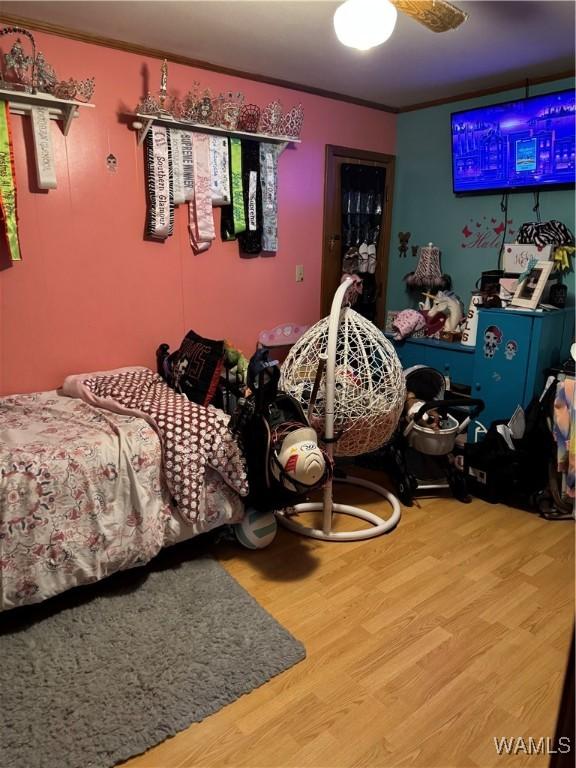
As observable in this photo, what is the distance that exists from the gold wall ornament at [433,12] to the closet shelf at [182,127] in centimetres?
138

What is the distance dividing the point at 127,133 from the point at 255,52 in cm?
84

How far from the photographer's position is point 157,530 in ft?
7.39

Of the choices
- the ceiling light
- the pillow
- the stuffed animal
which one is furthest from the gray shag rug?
the ceiling light

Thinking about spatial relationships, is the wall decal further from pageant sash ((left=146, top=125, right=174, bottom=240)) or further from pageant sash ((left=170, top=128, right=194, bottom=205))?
pageant sash ((left=146, top=125, right=174, bottom=240))

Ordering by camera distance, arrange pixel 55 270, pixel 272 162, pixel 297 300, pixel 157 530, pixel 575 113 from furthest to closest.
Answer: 1. pixel 297 300
2. pixel 272 162
3. pixel 575 113
4. pixel 55 270
5. pixel 157 530

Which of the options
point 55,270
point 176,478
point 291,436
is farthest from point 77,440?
point 55,270

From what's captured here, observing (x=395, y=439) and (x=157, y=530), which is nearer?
(x=157, y=530)

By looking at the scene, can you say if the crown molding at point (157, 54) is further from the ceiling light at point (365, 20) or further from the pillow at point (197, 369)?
the pillow at point (197, 369)

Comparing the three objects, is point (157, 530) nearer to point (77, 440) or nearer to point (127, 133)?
point (77, 440)

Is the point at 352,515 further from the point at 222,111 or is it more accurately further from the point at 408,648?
the point at 222,111

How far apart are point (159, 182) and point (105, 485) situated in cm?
180

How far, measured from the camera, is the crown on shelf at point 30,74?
245cm

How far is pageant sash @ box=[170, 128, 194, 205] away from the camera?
3076 mm

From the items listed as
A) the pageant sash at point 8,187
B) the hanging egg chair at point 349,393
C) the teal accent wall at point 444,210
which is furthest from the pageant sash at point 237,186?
the teal accent wall at point 444,210
